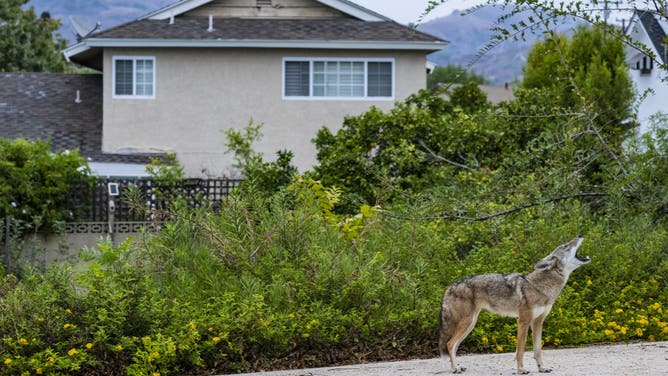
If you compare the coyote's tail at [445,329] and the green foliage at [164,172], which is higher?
the green foliage at [164,172]

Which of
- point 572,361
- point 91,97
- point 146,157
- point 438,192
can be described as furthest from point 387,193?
point 91,97

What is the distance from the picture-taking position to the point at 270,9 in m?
28.1

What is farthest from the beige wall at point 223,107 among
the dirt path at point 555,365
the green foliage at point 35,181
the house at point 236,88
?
the dirt path at point 555,365

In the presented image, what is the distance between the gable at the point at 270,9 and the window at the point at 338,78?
1.66 meters

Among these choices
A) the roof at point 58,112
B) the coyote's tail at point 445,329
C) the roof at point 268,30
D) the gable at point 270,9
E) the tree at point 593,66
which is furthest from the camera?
the gable at point 270,9

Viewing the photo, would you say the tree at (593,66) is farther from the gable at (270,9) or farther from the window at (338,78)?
the gable at (270,9)

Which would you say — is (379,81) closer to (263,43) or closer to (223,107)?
(263,43)

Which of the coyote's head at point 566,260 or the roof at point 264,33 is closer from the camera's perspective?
the coyote's head at point 566,260

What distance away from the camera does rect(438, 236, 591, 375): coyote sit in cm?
859

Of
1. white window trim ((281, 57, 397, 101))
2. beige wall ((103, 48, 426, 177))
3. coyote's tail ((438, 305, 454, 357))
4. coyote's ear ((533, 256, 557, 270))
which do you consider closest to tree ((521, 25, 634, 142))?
beige wall ((103, 48, 426, 177))

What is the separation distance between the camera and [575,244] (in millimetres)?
8500

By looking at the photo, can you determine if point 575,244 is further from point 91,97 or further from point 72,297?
point 91,97

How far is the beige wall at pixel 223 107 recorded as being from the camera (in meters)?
27.2

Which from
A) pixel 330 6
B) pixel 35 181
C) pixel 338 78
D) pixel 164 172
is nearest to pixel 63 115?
pixel 164 172
